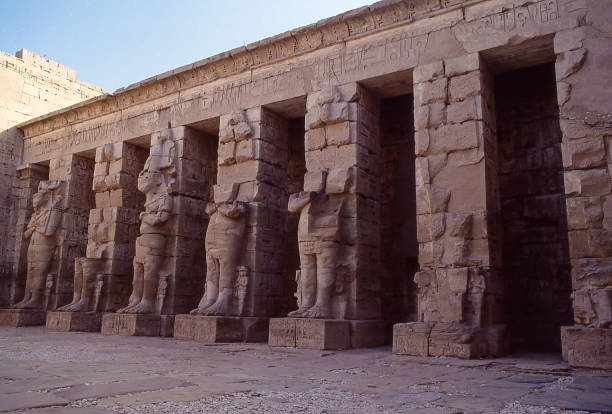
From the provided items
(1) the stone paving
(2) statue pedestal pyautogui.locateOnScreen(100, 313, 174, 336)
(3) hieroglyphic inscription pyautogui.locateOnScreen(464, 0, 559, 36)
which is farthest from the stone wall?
(3) hieroglyphic inscription pyautogui.locateOnScreen(464, 0, 559, 36)

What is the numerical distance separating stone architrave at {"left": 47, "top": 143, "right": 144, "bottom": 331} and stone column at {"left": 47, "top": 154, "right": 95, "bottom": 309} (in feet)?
3.54

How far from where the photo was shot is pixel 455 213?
6.56 meters

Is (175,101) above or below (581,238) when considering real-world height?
above

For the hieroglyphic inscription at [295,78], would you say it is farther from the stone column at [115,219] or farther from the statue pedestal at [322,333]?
the statue pedestal at [322,333]

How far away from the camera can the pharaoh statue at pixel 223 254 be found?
8.18m

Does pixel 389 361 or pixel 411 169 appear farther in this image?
pixel 411 169

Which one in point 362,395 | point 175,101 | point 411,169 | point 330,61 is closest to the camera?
point 362,395

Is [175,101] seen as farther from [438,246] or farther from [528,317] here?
[528,317]

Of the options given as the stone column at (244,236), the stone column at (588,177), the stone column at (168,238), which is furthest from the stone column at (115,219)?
the stone column at (588,177)

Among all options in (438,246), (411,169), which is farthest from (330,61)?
(438,246)

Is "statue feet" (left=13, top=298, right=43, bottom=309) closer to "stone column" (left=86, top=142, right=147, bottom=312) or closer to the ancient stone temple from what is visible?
the ancient stone temple

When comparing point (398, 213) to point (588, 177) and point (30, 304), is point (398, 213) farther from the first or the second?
point (30, 304)

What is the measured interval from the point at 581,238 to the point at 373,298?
9.52 feet

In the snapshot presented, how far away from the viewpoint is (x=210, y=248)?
330 inches
